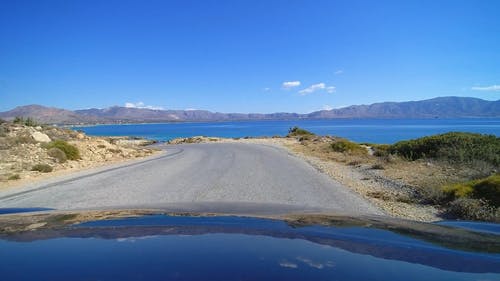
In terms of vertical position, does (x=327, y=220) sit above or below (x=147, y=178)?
above

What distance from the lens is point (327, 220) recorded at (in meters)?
5.08

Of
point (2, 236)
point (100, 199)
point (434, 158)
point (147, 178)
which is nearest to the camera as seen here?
point (2, 236)

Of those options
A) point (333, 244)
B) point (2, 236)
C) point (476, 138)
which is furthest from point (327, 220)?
point (476, 138)

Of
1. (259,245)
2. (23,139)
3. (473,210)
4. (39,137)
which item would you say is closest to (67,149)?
(23,139)

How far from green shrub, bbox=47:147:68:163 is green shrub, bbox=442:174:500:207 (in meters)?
21.4

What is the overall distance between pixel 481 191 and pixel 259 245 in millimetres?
9396

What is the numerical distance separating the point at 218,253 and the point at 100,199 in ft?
29.6

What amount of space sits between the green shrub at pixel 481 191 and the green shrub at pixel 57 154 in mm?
21355

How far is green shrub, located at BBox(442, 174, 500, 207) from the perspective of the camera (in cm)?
995

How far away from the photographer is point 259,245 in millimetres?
3670

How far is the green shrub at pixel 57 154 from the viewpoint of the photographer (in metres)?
23.7

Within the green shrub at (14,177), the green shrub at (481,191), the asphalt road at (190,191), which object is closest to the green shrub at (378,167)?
the asphalt road at (190,191)

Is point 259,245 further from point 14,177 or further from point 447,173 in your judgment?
point 14,177

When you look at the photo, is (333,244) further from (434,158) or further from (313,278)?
(434,158)
